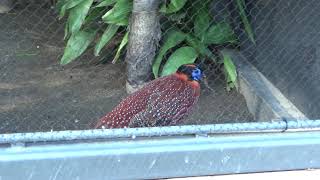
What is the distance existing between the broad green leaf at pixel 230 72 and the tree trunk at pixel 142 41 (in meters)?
0.62

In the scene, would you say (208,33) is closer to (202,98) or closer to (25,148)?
(202,98)

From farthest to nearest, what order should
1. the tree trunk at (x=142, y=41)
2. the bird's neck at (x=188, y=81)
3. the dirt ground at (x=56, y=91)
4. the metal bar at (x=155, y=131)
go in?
the tree trunk at (x=142, y=41)
the dirt ground at (x=56, y=91)
the bird's neck at (x=188, y=81)
the metal bar at (x=155, y=131)

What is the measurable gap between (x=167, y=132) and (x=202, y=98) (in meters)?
1.84

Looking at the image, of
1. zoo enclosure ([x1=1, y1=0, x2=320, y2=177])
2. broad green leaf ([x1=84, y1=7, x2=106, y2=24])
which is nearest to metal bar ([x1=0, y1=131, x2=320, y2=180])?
zoo enclosure ([x1=1, y1=0, x2=320, y2=177])

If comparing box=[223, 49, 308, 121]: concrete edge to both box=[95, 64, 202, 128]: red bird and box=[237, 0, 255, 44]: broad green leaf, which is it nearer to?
box=[237, 0, 255, 44]: broad green leaf

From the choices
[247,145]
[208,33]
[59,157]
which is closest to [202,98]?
[208,33]

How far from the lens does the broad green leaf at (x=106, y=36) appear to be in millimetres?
5306

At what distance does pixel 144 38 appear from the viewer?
201 inches

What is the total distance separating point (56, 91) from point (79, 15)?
681mm

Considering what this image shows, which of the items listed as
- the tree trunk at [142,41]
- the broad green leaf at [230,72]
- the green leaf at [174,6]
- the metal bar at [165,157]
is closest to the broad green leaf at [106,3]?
the tree trunk at [142,41]

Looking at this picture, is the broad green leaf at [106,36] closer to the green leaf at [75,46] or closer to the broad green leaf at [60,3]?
the green leaf at [75,46]

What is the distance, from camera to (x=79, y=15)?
17.6ft

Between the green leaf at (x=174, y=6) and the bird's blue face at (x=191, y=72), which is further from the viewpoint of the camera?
the green leaf at (x=174, y=6)

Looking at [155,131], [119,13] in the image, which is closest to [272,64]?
[119,13]
